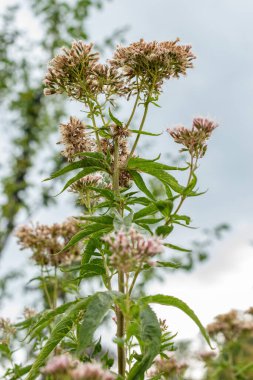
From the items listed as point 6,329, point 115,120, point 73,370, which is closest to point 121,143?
point 115,120

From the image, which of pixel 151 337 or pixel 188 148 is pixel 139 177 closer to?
pixel 188 148

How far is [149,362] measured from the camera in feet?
6.57

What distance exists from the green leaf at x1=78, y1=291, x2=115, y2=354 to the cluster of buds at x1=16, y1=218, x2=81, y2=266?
90.3 inches

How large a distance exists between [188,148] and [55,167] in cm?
1553

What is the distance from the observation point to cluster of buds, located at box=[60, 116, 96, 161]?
2977 millimetres

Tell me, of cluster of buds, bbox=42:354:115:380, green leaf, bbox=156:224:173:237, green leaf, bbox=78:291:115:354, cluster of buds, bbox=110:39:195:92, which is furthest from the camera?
cluster of buds, bbox=110:39:195:92

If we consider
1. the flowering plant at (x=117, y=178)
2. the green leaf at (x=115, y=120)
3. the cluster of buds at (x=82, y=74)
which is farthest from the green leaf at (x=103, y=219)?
the cluster of buds at (x=82, y=74)

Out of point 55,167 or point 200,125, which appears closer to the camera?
point 200,125

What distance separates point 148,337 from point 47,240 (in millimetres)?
2505

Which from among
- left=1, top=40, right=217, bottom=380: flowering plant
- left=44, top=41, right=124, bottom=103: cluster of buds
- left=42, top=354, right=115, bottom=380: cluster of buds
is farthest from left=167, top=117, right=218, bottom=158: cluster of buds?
left=42, top=354, right=115, bottom=380: cluster of buds

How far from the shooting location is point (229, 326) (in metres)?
2.16

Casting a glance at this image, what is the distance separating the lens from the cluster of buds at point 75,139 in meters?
2.98

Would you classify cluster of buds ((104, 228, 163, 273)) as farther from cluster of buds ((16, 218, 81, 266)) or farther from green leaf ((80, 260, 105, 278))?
cluster of buds ((16, 218, 81, 266))

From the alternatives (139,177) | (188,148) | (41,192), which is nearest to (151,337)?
(139,177)
